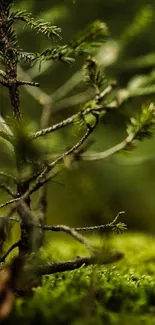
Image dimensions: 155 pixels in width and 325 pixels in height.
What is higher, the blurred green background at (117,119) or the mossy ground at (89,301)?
the blurred green background at (117,119)

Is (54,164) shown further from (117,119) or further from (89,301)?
(117,119)

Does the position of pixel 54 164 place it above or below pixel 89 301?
above

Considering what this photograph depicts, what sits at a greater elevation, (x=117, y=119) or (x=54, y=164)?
(x=117, y=119)

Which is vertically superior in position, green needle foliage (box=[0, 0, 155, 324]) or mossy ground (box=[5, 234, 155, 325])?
green needle foliage (box=[0, 0, 155, 324])

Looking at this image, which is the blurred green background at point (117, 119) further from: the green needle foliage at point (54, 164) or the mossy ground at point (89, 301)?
the green needle foliage at point (54, 164)

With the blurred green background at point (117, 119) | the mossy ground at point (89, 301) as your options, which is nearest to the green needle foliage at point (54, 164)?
the mossy ground at point (89, 301)

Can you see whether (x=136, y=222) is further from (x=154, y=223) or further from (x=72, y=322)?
(x=72, y=322)

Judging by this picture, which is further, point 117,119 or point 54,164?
point 117,119

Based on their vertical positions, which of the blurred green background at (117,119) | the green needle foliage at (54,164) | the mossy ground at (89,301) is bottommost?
the mossy ground at (89,301)

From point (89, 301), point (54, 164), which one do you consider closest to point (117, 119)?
point (54, 164)

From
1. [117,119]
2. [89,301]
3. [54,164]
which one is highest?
[117,119]

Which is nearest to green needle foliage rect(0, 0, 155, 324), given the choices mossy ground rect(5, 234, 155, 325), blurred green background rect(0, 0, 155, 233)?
mossy ground rect(5, 234, 155, 325)

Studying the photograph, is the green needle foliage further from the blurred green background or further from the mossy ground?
the blurred green background
